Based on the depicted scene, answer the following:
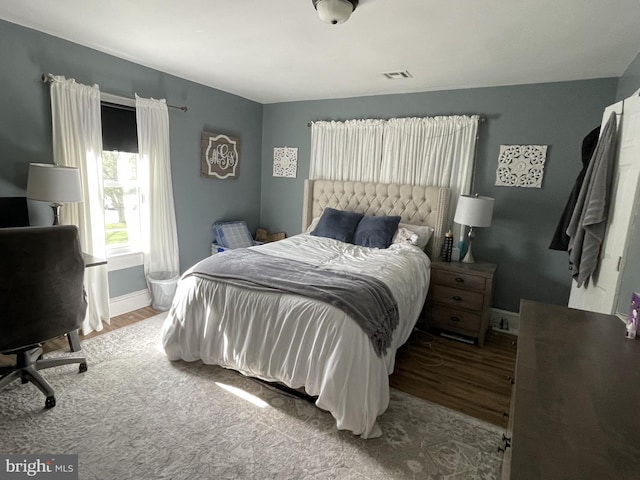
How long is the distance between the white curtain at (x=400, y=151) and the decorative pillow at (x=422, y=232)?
284 mm

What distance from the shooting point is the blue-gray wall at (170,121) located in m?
2.62

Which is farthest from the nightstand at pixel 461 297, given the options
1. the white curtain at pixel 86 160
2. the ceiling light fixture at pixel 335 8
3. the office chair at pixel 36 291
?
the white curtain at pixel 86 160

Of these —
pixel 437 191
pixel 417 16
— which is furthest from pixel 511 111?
pixel 417 16

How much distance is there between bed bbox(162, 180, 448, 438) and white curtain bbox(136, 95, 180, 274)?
4.26 ft

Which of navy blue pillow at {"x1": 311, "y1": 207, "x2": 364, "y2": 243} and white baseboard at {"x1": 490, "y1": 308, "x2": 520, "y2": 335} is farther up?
navy blue pillow at {"x1": 311, "y1": 207, "x2": 364, "y2": 243}

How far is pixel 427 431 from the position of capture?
2068mm

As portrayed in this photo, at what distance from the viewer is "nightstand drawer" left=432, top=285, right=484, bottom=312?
324 cm

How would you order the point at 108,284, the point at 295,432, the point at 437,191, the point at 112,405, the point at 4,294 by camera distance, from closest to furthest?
the point at 4,294 < the point at 295,432 < the point at 112,405 < the point at 108,284 < the point at 437,191

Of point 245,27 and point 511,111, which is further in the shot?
point 511,111

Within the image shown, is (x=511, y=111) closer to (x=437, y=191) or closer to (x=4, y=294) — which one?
(x=437, y=191)

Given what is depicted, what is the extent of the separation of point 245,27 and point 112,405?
2.70 metres

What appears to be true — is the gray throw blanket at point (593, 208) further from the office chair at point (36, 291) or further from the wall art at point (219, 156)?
the wall art at point (219, 156)

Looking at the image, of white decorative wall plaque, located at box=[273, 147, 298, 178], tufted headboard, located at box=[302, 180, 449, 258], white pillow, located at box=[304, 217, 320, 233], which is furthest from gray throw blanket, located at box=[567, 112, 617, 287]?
white decorative wall plaque, located at box=[273, 147, 298, 178]

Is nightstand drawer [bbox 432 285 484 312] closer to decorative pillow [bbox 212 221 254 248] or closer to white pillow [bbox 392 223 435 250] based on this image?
white pillow [bbox 392 223 435 250]
